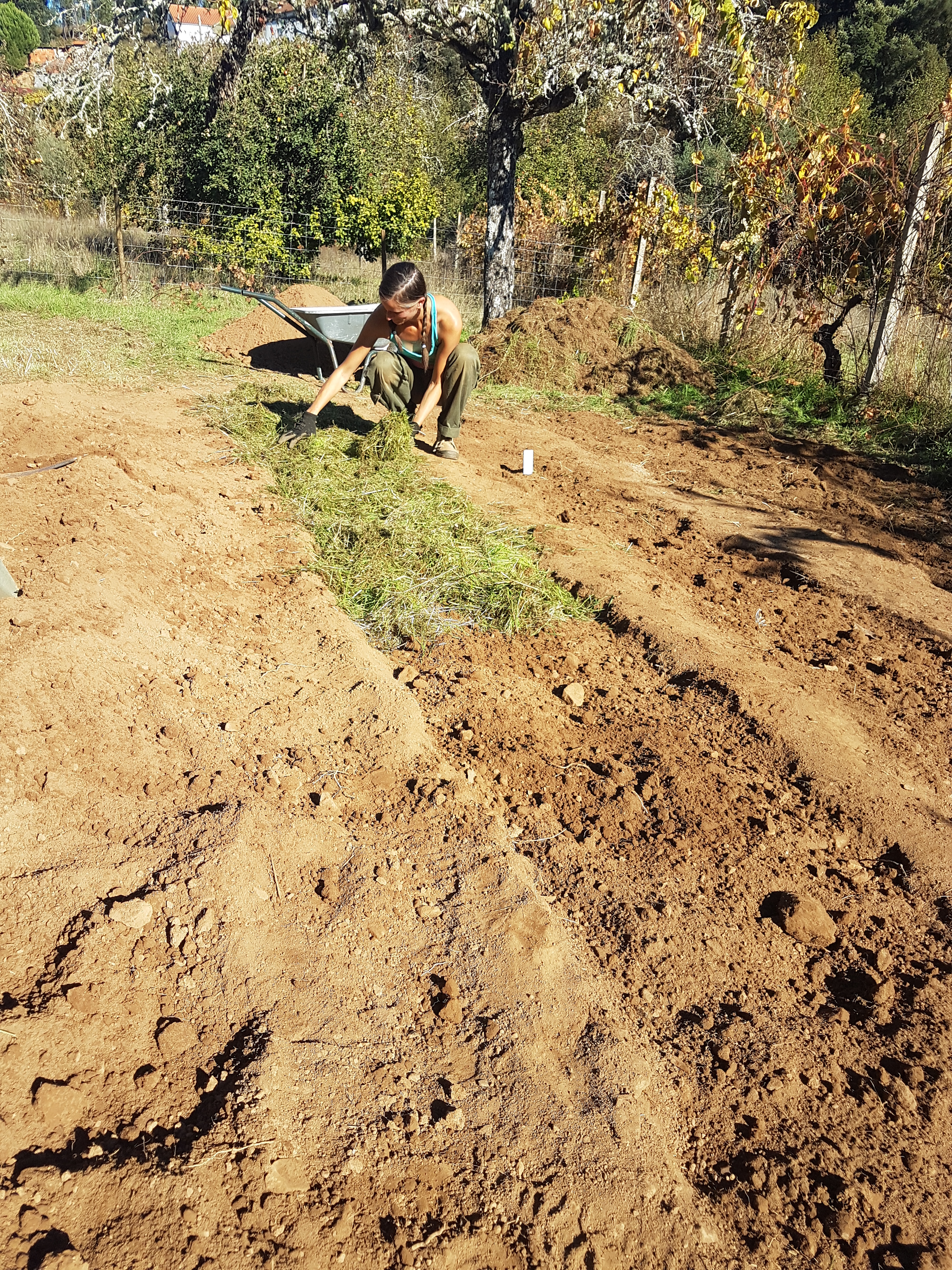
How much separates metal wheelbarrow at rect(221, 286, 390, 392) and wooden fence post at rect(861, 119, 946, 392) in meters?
4.24

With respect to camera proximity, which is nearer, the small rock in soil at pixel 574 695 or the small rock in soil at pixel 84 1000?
the small rock in soil at pixel 84 1000

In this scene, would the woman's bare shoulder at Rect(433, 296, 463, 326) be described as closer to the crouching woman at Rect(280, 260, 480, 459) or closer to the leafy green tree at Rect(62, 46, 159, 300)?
the crouching woman at Rect(280, 260, 480, 459)

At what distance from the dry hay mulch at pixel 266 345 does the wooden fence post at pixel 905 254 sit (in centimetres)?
484

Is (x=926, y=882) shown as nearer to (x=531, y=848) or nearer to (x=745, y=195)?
(x=531, y=848)

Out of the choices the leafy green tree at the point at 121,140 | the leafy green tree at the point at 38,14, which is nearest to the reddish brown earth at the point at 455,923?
the leafy green tree at the point at 121,140

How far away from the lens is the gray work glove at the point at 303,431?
5.13 metres

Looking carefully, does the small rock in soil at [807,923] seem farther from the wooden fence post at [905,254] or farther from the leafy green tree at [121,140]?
the leafy green tree at [121,140]

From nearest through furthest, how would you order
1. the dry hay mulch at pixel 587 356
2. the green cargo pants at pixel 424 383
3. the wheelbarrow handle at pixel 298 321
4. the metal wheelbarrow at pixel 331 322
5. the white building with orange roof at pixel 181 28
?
the green cargo pants at pixel 424 383 < the wheelbarrow handle at pixel 298 321 < the metal wheelbarrow at pixel 331 322 < the dry hay mulch at pixel 587 356 < the white building with orange roof at pixel 181 28

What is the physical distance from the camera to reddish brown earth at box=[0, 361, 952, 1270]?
1.75 meters

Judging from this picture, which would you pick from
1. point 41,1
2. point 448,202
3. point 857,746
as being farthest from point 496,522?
point 41,1

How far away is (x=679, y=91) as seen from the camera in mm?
9180

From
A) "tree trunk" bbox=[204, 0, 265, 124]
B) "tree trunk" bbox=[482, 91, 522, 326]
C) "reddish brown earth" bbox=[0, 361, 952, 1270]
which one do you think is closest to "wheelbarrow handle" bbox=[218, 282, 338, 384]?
"reddish brown earth" bbox=[0, 361, 952, 1270]

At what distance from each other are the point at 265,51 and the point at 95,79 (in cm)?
366

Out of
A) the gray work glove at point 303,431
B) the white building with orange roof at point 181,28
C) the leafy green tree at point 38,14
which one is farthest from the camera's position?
the leafy green tree at point 38,14
